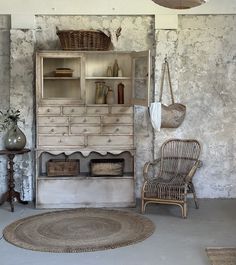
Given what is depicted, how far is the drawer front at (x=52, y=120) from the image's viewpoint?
5941mm

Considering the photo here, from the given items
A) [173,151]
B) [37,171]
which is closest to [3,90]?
[37,171]

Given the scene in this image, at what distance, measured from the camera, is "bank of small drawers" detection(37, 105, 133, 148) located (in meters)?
5.95

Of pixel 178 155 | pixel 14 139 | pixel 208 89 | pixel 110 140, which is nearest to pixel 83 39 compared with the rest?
pixel 110 140

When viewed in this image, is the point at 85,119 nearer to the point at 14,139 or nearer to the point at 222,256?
the point at 14,139

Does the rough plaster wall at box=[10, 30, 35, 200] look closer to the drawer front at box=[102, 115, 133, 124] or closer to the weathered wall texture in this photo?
the weathered wall texture

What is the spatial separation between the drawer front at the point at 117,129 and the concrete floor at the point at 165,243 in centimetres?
Answer: 108

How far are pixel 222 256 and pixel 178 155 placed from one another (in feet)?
7.52

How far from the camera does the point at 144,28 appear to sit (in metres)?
6.31

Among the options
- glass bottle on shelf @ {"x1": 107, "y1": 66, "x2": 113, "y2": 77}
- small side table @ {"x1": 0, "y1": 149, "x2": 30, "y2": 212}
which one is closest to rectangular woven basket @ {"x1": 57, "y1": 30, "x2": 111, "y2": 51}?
glass bottle on shelf @ {"x1": 107, "y1": 66, "x2": 113, "y2": 77}

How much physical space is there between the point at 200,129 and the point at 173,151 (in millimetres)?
521

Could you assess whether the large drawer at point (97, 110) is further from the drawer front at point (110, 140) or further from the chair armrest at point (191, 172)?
the chair armrest at point (191, 172)

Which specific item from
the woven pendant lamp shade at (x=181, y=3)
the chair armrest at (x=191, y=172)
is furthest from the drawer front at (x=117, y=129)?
the woven pendant lamp shade at (x=181, y=3)

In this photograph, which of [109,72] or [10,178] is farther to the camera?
[109,72]

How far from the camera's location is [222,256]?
4.11 metres
